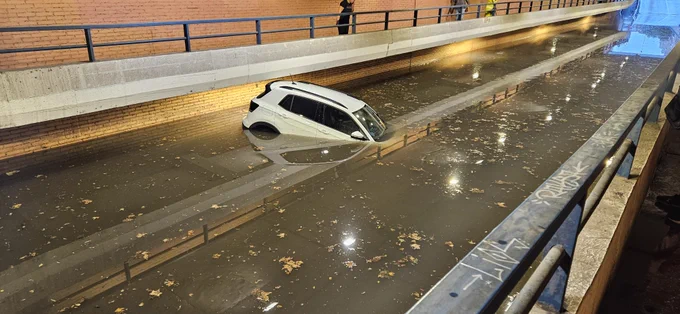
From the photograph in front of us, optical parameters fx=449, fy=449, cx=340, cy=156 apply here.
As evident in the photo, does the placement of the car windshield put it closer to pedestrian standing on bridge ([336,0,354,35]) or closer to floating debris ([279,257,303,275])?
floating debris ([279,257,303,275])

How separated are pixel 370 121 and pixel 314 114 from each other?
61.7 inches

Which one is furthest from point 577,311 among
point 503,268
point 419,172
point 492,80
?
point 492,80

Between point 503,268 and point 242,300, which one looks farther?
point 242,300

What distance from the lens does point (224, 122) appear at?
14.1m

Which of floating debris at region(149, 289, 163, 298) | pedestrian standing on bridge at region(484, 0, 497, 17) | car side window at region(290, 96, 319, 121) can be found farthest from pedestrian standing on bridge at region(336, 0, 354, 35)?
floating debris at region(149, 289, 163, 298)

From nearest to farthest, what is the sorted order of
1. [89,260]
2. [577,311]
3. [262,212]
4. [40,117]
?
[577,311]
[89,260]
[262,212]
[40,117]

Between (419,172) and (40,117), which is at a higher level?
(40,117)

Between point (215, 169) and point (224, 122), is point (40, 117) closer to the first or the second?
point (215, 169)

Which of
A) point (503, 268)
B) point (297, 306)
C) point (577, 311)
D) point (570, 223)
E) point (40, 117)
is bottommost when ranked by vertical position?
point (297, 306)

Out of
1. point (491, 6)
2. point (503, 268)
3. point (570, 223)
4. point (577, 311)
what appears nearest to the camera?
point (503, 268)

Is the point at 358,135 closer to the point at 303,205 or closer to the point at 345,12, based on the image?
the point at 303,205

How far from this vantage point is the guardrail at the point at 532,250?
130 centimetres

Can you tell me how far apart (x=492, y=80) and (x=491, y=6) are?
371 inches

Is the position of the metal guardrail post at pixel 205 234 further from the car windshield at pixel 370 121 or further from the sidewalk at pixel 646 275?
the sidewalk at pixel 646 275
